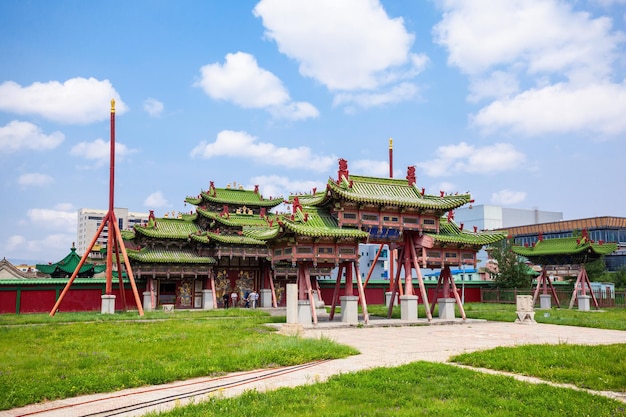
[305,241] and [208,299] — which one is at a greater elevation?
[305,241]

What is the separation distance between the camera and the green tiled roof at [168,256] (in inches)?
1564

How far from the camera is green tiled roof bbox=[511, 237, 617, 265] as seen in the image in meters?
40.9

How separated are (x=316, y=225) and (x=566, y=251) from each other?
2414 cm

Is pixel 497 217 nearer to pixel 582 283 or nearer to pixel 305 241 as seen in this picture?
pixel 582 283

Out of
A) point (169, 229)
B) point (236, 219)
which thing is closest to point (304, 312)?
point (236, 219)

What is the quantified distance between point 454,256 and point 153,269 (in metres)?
22.1

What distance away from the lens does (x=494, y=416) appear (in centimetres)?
890

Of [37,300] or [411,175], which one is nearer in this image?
[411,175]

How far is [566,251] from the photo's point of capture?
137ft

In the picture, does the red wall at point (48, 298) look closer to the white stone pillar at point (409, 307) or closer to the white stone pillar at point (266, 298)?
the white stone pillar at point (266, 298)

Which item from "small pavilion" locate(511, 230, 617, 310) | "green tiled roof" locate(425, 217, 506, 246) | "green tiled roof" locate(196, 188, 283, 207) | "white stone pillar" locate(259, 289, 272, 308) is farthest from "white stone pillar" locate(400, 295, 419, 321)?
"green tiled roof" locate(196, 188, 283, 207)

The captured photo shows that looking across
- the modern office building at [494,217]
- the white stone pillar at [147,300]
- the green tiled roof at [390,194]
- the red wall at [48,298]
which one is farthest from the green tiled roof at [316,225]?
the modern office building at [494,217]

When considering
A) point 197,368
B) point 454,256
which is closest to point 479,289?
point 454,256

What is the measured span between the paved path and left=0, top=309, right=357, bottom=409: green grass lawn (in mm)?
542
